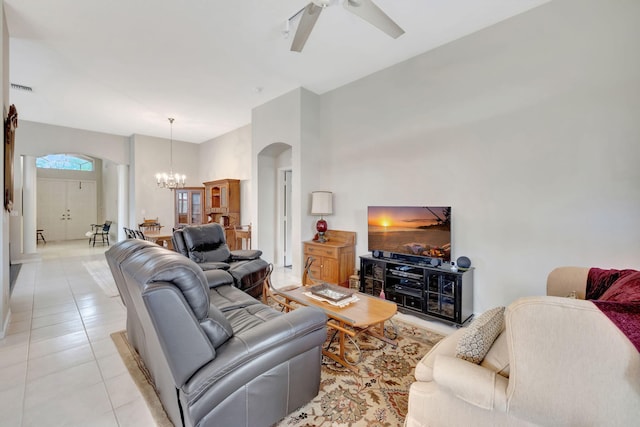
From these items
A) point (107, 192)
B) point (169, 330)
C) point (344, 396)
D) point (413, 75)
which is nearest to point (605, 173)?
point (413, 75)

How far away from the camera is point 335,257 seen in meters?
4.16

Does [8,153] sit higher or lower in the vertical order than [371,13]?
lower

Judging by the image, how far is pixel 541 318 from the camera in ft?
3.34

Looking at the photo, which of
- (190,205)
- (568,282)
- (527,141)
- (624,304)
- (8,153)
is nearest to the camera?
(624,304)

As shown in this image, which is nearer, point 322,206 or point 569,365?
point 569,365

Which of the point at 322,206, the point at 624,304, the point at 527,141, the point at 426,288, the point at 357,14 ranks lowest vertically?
the point at 426,288

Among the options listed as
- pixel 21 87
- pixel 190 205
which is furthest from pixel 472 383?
pixel 190 205

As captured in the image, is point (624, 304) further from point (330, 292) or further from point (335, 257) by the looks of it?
point (335, 257)

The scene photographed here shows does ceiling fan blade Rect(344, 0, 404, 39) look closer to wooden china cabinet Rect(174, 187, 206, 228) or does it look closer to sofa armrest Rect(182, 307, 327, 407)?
sofa armrest Rect(182, 307, 327, 407)

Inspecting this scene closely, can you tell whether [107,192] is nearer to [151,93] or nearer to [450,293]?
[151,93]

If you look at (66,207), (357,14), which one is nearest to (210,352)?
(357,14)

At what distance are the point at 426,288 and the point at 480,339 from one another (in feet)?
6.42

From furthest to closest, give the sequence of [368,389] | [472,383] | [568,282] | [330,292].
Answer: [330,292]
[568,282]
[368,389]
[472,383]

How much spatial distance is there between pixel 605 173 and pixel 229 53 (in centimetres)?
425
